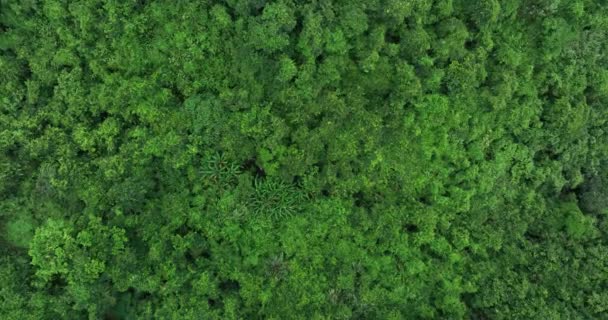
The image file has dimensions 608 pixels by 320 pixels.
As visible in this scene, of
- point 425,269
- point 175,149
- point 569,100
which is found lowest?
point 425,269

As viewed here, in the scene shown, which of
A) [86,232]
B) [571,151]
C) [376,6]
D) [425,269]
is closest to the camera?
[86,232]

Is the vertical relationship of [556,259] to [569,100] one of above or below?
below

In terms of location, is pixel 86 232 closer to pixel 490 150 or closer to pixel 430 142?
pixel 430 142

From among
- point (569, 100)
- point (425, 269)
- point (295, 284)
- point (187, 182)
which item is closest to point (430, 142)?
point (425, 269)

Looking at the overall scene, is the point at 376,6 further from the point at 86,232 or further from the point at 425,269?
the point at 86,232

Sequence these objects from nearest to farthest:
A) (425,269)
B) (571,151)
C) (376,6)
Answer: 1. (376,6)
2. (425,269)
3. (571,151)

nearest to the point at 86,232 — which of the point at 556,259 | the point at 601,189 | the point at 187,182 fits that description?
the point at 187,182

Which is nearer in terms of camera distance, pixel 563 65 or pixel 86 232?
pixel 86 232
